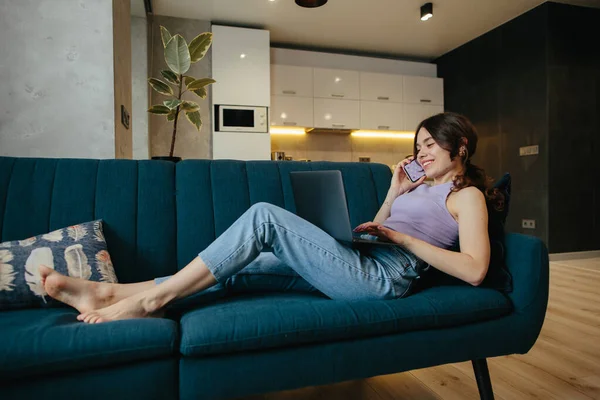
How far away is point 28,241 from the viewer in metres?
1.40

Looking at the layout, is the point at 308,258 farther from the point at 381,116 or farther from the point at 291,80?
the point at 381,116

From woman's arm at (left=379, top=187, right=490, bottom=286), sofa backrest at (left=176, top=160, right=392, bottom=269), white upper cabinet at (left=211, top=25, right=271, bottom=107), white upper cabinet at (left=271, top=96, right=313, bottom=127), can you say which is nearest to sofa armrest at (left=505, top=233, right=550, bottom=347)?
woman's arm at (left=379, top=187, right=490, bottom=286)

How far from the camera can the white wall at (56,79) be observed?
2166mm

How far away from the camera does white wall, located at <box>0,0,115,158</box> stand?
2.17 metres

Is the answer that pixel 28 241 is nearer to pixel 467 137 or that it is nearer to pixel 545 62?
pixel 467 137

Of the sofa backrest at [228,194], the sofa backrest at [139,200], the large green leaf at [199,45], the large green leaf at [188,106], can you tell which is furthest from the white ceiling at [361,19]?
the sofa backrest at [139,200]

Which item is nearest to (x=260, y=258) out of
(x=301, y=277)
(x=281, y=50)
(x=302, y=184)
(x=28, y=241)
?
(x=301, y=277)

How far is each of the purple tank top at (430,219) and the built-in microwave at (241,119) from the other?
3501mm

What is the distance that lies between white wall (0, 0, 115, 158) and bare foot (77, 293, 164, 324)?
4.52ft

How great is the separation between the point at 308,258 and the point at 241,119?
378cm

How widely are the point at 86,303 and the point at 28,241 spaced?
39 centimetres

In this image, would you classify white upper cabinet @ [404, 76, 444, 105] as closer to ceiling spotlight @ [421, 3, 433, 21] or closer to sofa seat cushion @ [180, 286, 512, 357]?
ceiling spotlight @ [421, 3, 433, 21]

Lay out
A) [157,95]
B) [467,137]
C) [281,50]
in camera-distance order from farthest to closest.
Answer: [281,50]
[157,95]
[467,137]

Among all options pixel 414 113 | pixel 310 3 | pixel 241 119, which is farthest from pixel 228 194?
pixel 414 113
